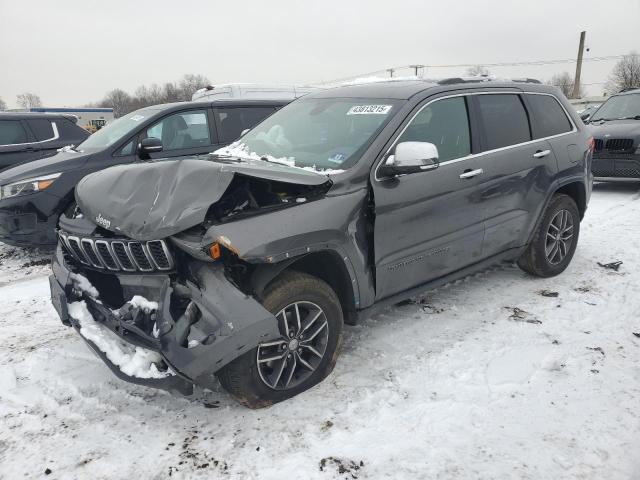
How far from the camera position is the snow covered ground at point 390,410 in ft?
7.56

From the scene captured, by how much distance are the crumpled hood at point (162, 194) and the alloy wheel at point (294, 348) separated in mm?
737

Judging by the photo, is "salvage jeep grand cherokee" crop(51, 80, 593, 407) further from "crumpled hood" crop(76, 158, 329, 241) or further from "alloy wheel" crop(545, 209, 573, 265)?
"alloy wheel" crop(545, 209, 573, 265)

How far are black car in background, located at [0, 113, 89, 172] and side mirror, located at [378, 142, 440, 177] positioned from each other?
661 centimetres

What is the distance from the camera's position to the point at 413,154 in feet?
9.84

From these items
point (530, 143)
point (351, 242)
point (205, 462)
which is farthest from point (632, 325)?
point (205, 462)

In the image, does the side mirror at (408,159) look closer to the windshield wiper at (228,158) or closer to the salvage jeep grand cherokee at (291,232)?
the salvage jeep grand cherokee at (291,232)

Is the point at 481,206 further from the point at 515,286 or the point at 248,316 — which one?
the point at 248,316

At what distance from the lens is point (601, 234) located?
19.9 feet

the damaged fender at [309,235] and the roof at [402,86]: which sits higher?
the roof at [402,86]

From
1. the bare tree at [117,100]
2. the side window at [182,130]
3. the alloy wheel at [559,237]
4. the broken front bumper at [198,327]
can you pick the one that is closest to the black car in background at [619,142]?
the alloy wheel at [559,237]

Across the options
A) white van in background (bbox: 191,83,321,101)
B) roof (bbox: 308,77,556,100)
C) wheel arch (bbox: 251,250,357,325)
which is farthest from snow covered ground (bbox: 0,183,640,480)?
white van in background (bbox: 191,83,321,101)

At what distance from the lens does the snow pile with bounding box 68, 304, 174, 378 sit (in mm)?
2396

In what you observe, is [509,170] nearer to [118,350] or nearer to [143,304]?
[143,304]

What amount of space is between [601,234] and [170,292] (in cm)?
571
